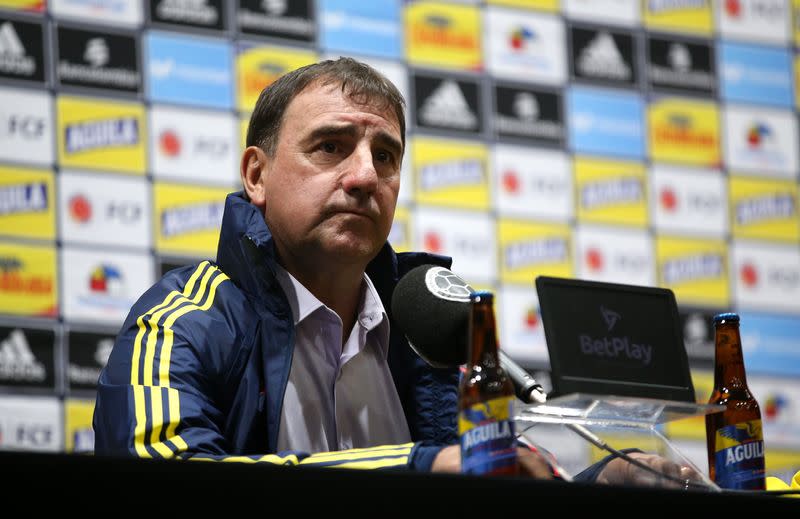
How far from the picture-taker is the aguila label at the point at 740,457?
4.62 ft

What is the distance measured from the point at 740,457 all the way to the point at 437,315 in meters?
0.40

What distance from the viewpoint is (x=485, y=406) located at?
3.68ft

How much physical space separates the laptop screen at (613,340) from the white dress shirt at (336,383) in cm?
53

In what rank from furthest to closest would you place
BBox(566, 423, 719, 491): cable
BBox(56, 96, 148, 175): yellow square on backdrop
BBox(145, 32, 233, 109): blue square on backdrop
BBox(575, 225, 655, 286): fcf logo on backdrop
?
BBox(575, 225, 655, 286): fcf logo on backdrop < BBox(145, 32, 233, 109): blue square on backdrop < BBox(56, 96, 148, 175): yellow square on backdrop < BBox(566, 423, 719, 491): cable

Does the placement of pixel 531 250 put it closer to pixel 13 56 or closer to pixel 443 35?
pixel 443 35

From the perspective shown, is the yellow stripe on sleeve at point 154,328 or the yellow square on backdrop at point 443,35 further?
the yellow square on backdrop at point 443,35

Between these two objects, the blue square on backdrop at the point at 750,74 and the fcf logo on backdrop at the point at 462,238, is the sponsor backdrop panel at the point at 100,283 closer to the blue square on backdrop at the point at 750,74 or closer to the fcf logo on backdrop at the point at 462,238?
the fcf logo on backdrop at the point at 462,238

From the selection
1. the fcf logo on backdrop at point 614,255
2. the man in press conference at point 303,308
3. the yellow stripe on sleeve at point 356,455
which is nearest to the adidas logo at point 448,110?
the fcf logo on backdrop at point 614,255

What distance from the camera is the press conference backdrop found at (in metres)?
3.53

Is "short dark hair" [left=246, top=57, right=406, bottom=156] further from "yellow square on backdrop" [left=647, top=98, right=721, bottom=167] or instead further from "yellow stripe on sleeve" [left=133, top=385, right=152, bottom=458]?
"yellow square on backdrop" [left=647, top=98, right=721, bottom=167]

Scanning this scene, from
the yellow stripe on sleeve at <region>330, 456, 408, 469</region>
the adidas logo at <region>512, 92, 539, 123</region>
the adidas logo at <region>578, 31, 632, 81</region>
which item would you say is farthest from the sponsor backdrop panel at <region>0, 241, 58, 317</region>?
the yellow stripe on sleeve at <region>330, 456, 408, 469</region>

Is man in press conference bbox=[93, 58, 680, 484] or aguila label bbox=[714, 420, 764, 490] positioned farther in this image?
man in press conference bbox=[93, 58, 680, 484]

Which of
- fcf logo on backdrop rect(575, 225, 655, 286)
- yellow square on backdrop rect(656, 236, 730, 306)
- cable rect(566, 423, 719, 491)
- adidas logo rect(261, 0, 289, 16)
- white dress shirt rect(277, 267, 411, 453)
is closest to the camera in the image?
cable rect(566, 423, 719, 491)

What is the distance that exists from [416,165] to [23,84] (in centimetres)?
127
